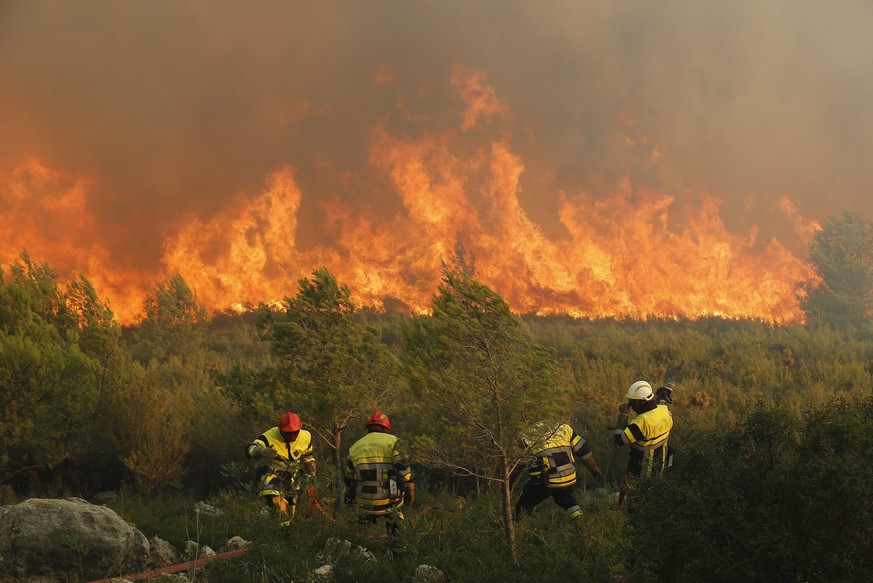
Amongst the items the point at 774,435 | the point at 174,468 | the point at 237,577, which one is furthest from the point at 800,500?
the point at 174,468

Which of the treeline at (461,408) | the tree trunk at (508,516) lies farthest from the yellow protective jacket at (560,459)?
the tree trunk at (508,516)

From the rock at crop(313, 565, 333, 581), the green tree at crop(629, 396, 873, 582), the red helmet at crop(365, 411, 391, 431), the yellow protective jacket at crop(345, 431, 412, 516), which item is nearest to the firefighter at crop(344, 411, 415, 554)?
the yellow protective jacket at crop(345, 431, 412, 516)

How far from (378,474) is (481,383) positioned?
2.10 m

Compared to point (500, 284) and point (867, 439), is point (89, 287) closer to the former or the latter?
point (867, 439)

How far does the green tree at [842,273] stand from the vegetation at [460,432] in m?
22.3

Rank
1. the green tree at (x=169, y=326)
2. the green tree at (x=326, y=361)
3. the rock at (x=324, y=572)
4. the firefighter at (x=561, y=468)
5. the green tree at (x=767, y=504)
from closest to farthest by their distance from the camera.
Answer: the green tree at (x=767, y=504) → the rock at (x=324, y=572) → the firefighter at (x=561, y=468) → the green tree at (x=326, y=361) → the green tree at (x=169, y=326)

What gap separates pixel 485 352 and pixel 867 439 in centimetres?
430

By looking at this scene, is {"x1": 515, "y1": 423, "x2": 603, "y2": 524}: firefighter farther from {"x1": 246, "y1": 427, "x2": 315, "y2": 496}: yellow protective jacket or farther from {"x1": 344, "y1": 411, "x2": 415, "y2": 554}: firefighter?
{"x1": 246, "y1": 427, "x2": 315, "y2": 496}: yellow protective jacket

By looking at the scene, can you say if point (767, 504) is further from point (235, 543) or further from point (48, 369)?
point (48, 369)

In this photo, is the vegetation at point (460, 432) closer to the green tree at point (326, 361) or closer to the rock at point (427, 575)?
the green tree at point (326, 361)

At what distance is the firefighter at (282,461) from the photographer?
9.34m

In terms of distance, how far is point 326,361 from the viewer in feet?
44.4

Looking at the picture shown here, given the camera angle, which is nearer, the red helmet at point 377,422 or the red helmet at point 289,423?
the red helmet at point 377,422

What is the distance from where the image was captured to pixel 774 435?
511 centimetres
